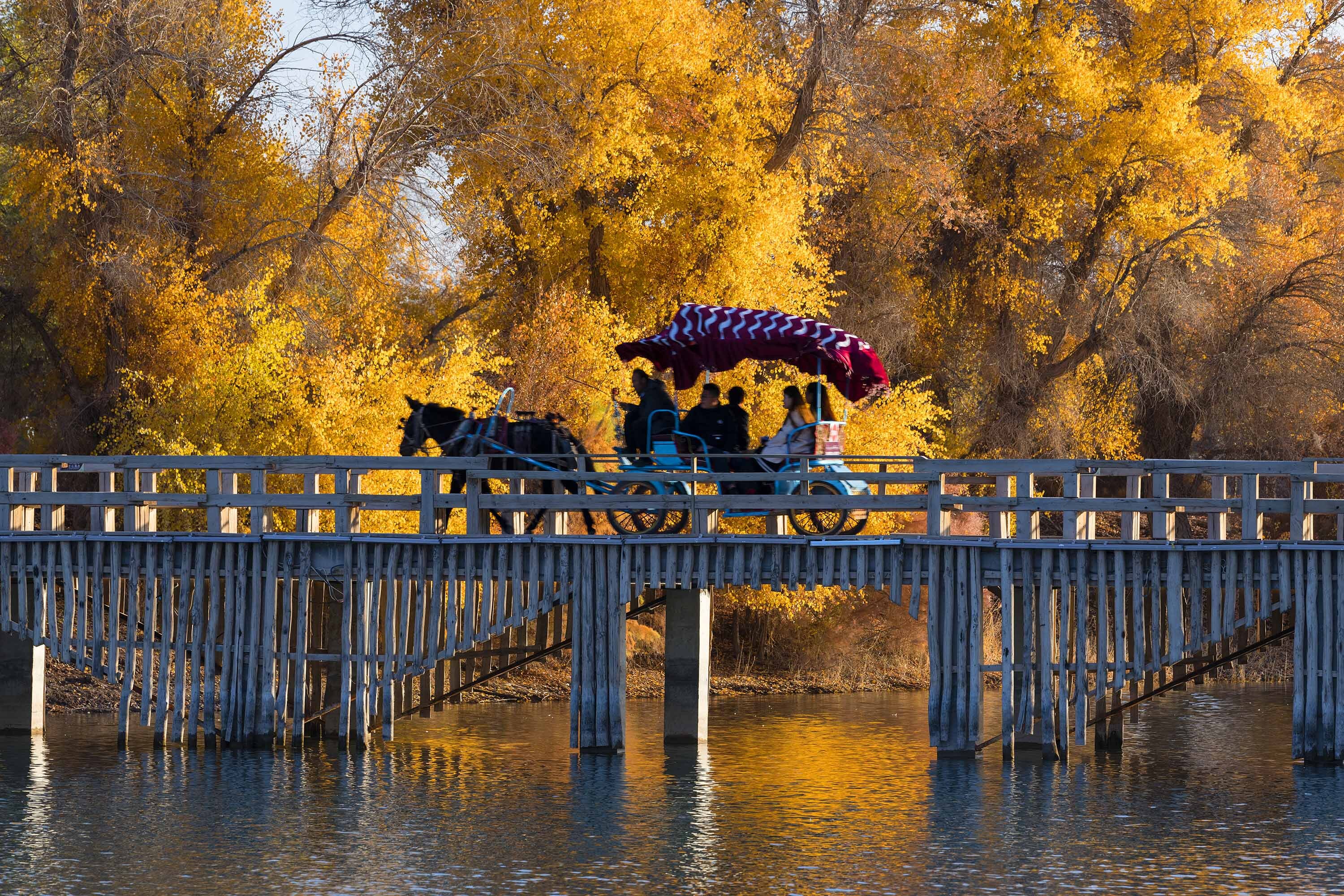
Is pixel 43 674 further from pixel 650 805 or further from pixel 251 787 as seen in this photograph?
pixel 650 805

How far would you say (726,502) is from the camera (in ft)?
68.5

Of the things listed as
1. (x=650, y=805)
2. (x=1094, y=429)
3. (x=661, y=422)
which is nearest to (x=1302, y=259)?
(x=1094, y=429)

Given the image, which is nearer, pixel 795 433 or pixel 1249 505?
pixel 1249 505

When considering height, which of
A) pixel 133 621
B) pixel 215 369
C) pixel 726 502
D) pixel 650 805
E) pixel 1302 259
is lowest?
pixel 650 805

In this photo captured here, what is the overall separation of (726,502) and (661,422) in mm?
1757

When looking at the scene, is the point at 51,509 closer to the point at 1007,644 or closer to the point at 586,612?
the point at 586,612

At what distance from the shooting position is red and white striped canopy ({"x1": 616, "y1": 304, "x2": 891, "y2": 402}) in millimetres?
22250

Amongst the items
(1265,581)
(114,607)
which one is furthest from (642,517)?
(1265,581)

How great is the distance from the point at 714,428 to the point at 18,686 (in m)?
9.97

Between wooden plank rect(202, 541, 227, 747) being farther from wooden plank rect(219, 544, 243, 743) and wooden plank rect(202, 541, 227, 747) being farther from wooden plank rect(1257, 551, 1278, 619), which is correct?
wooden plank rect(1257, 551, 1278, 619)

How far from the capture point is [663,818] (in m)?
18.2

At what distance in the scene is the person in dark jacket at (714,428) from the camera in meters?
22.1

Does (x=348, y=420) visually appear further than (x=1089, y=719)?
Yes

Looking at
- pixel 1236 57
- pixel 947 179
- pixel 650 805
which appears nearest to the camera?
pixel 650 805
